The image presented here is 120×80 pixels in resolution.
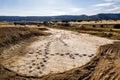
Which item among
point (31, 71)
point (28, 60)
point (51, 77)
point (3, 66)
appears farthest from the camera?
point (28, 60)

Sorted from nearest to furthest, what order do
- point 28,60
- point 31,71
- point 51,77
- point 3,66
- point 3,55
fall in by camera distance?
1. point 51,77
2. point 31,71
3. point 3,66
4. point 28,60
5. point 3,55

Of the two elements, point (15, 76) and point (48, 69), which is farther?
point (48, 69)

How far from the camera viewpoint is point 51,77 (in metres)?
19.4

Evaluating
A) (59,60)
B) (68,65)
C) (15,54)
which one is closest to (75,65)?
(68,65)

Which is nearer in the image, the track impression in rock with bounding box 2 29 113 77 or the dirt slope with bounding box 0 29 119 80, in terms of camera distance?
the dirt slope with bounding box 0 29 119 80

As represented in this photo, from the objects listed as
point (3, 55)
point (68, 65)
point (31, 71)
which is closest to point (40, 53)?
point (3, 55)

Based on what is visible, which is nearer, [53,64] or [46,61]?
[53,64]

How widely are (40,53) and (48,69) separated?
7827 mm

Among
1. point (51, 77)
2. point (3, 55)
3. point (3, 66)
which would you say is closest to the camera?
point (51, 77)

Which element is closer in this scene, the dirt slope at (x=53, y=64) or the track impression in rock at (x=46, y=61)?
the dirt slope at (x=53, y=64)

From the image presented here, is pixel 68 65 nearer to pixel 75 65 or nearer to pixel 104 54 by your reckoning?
pixel 75 65

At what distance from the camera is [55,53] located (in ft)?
98.7

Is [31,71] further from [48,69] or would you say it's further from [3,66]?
[3,66]

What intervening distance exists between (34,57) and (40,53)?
2.52 meters
